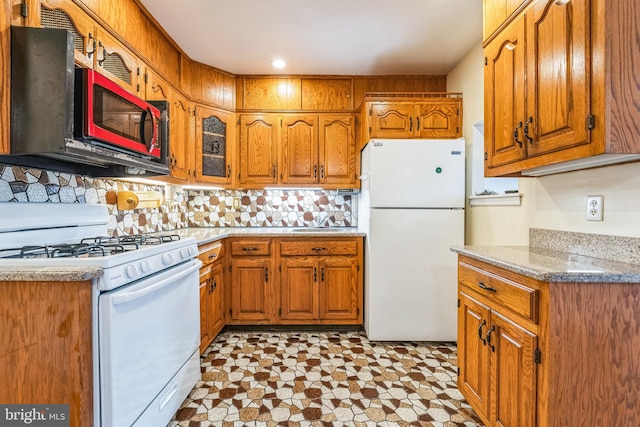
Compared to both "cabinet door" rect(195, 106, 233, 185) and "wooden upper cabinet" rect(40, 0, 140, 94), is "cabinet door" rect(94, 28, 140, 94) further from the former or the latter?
"cabinet door" rect(195, 106, 233, 185)

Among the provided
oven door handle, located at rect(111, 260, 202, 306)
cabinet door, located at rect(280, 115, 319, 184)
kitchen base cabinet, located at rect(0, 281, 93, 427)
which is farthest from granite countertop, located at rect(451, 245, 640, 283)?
cabinet door, located at rect(280, 115, 319, 184)

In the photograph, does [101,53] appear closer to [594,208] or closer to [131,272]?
[131,272]

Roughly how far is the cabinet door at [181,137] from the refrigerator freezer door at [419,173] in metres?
1.59

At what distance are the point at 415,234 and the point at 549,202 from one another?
1000 millimetres

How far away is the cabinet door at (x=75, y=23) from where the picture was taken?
1.38 meters

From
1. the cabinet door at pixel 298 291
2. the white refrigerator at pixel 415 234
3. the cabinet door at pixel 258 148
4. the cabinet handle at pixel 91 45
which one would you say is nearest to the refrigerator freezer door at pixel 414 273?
the white refrigerator at pixel 415 234

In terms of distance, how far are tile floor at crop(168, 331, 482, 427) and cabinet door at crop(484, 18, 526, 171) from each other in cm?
142

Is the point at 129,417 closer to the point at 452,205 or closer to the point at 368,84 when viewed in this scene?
the point at 452,205

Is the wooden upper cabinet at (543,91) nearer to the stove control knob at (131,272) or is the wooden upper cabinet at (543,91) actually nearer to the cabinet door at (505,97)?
the cabinet door at (505,97)

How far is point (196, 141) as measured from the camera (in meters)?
2.87

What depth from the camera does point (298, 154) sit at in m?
3.14

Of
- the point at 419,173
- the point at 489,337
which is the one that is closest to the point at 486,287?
the point at 489,337

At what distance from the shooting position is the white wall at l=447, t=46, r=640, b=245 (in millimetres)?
1316
